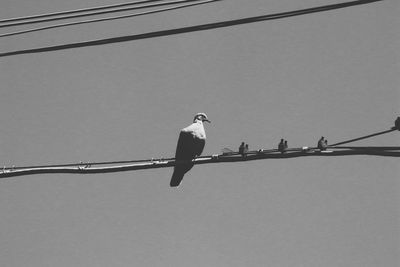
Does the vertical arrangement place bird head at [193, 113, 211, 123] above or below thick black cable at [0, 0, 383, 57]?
above

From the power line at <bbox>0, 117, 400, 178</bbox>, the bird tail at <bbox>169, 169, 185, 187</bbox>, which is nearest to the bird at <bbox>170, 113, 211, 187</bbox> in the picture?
the bird tail at <bbox>169, 169, 185, 187</bbox>

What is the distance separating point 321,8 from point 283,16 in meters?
0.32

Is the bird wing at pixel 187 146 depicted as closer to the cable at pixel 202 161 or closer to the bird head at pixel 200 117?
the bird head at pixel 200 117

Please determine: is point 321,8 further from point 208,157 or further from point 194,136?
point 194,136

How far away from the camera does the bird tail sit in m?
10.6

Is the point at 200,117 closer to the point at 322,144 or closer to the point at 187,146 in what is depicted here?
the point at 187,146

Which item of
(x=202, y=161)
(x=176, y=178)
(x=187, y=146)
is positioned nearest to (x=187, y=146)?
(x=187, y=146)

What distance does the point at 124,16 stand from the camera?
17.3 ft

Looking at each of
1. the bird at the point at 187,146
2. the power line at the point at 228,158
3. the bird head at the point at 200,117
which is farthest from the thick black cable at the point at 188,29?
the bird head at the point at 200,117

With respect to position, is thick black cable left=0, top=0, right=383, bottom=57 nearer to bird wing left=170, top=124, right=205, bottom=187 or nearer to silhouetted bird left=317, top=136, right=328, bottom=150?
silhouetted bird left=317, top=136, right=328, bottom=150

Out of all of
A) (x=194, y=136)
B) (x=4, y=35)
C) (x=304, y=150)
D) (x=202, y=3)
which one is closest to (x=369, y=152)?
(x=304, y=150)

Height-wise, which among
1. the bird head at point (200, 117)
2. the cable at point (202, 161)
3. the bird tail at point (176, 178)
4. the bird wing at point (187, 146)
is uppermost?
the bird head at point (200, 117)

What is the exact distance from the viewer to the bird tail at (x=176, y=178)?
10641 mm

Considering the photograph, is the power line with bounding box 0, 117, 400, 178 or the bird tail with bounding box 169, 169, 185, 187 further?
the bird tail with bounding box 169, 169, 185, 187
